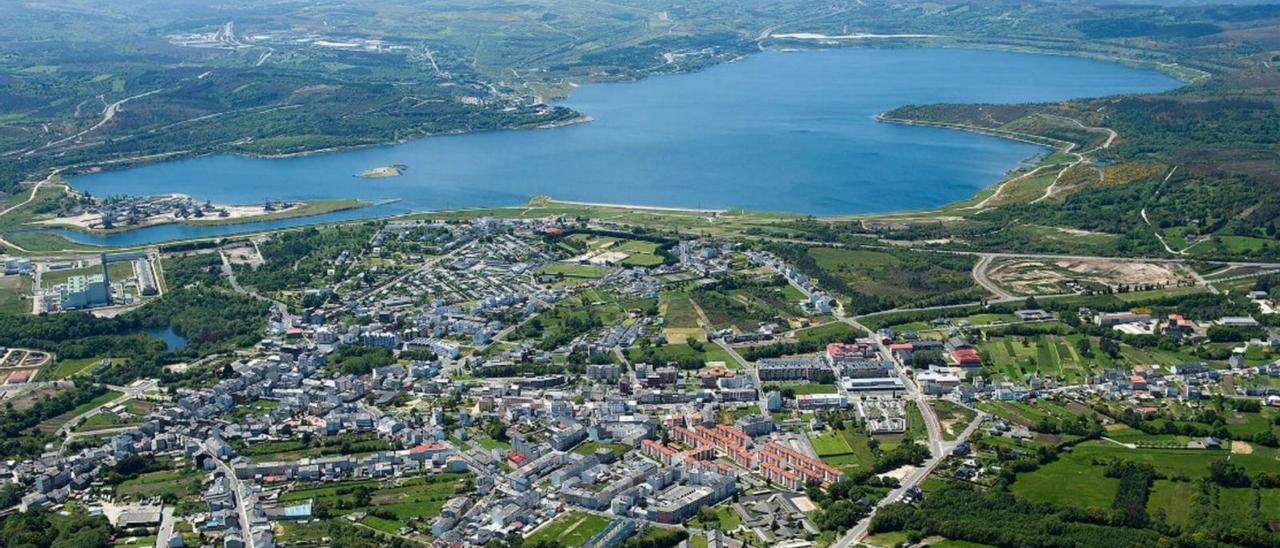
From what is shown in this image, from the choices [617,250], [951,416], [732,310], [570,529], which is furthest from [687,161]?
[570,529]

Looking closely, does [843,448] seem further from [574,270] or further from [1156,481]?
[574,270]

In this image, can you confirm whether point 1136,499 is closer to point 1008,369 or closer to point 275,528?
point 1008,369

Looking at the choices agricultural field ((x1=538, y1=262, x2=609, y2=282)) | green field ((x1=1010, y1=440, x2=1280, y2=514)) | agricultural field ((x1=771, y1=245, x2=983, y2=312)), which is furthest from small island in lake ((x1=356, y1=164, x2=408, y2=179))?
green field ((x1=1010, y1=440, x2=1280, y2=514))

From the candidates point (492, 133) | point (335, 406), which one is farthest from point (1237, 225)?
point (492, 133)

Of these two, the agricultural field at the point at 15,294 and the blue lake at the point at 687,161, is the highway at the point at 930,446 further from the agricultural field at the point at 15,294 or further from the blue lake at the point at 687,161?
the agricultural field at the point at 15,294

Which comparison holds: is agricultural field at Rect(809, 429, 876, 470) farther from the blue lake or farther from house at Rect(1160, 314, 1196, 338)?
the blue lake

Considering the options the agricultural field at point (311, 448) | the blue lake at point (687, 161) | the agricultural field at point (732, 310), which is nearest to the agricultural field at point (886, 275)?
the agricultural field at point (732, 310)
